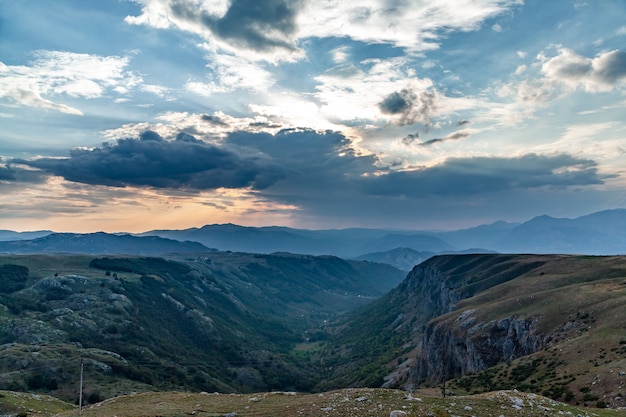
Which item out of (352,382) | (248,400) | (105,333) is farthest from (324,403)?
(105,333)

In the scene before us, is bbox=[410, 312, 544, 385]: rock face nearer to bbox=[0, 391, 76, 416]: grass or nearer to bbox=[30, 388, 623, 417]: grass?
bbox=[30, 388, 623, 417]: grass

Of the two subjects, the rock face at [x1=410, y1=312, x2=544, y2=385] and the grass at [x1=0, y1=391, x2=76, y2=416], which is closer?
the grass at [x1=0, y1=391, x2=76, y2=416]

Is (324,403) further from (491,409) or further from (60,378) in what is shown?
(60,378)

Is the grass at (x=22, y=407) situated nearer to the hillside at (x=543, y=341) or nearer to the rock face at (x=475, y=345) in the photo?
the hillside at (x=543, y=341)

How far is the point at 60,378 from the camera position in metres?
123

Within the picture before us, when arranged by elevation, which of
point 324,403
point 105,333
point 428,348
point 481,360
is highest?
point 324,403

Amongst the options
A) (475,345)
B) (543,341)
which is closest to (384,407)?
(543,341)

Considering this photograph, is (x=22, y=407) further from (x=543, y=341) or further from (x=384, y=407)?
(x=543, y=341)

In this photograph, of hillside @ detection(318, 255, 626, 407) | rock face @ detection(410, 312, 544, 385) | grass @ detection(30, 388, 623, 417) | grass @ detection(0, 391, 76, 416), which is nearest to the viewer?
grass @ detection(30, 388, 623, 417)

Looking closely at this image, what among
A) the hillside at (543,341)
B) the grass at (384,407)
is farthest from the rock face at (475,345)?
the grass at (384,407)

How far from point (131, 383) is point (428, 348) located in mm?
105703

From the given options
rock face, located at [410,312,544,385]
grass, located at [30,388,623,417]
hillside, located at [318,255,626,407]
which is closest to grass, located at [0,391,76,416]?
grass, located at [30,388,623,417]

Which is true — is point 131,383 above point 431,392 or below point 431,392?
below

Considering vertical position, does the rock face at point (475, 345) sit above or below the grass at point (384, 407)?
below
